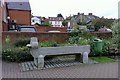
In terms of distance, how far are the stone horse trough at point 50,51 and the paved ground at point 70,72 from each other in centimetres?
58

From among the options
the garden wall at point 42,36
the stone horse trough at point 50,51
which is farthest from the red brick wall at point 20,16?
the stone horse trough at point 50,51

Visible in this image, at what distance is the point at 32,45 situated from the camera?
29.9ft

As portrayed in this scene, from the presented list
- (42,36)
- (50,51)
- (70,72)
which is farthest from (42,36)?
(70,72)

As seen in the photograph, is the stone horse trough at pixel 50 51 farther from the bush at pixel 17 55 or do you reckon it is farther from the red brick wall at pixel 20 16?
the red brick wall at pixel 20 16

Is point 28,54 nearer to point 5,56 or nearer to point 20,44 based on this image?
point 5,56

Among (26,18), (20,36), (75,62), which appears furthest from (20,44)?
(26,18)

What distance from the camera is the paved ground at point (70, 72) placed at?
25.5 feet

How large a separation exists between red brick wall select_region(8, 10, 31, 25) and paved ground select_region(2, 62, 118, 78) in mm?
23630

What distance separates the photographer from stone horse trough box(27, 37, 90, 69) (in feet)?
30.3

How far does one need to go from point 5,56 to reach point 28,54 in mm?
1175

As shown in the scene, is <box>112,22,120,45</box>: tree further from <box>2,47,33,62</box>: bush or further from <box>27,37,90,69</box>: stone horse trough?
<box>2,47,33,62</box>: bush

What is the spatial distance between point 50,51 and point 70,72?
1575 millimetres

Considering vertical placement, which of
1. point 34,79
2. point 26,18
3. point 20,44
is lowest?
point 34,79

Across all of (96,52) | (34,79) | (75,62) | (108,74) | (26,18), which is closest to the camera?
(34,79)
